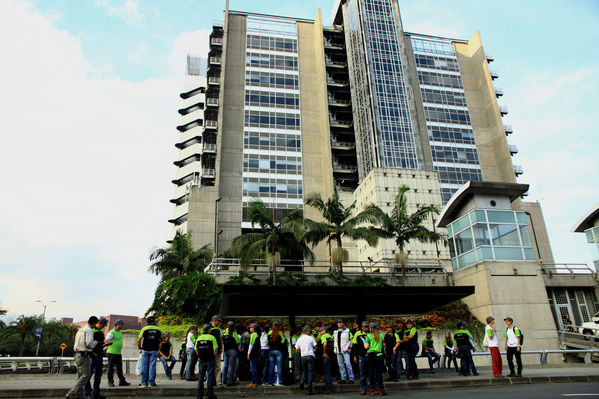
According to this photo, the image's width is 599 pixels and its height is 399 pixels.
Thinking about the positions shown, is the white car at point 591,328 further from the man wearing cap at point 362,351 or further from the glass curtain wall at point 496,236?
the man wearing cap at point 362,351

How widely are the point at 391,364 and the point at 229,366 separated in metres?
5.17

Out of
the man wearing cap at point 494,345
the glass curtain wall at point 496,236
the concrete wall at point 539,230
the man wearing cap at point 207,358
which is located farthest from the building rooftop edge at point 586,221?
the concrete wall at point 539,230

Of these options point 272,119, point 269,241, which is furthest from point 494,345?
point 272,119

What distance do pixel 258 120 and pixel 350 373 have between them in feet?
188

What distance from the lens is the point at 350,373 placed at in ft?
42.7

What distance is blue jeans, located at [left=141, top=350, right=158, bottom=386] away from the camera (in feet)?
37.3

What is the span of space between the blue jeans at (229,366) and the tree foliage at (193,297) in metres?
12.5

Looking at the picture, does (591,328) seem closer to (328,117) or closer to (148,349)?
(148,349)

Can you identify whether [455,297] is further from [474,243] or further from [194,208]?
[194,208]

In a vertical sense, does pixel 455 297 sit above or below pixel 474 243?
below

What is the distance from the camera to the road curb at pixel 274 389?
10328mm

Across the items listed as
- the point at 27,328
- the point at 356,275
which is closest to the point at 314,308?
the point at 356,275

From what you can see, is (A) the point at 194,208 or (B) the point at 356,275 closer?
(B) the point at 356,275

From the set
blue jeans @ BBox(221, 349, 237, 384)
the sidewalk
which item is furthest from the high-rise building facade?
blue jeans @ BBox(221, 349, 237, 384)
